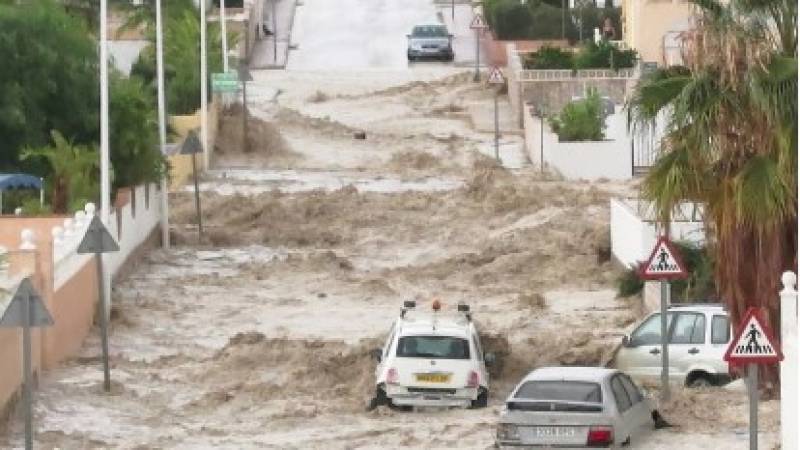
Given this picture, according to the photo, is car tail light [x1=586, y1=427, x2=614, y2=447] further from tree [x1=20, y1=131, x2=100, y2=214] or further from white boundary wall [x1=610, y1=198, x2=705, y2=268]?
tree [x1=20, y1=131, x2=100, y2=214]

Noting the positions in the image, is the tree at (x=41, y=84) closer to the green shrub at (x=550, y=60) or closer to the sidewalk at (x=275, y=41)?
the green shrub at (x=550, y=60)

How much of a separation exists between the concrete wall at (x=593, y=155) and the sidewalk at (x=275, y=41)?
2496 centimetres

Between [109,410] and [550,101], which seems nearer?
[109,410]

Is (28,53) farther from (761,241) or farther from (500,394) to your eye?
(761,241)

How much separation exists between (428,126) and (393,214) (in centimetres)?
1744

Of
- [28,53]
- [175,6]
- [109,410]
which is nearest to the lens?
[109,410]

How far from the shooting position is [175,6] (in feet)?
264

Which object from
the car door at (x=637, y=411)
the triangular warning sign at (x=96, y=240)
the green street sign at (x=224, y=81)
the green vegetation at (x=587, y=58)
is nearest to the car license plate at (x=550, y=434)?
the car door at (x=637, y=411)

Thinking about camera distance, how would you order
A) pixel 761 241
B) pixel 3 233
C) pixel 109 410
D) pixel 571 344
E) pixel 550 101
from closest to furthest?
pixel 761 241
pixel 109 410
pixel 571 344
pixel 3 233
pixel 550 101

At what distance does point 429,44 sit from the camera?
85.2 m

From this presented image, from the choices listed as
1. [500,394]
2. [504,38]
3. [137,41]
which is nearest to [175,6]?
[137,41]

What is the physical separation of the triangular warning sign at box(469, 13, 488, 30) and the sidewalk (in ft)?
20.7

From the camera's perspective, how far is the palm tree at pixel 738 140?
27469 mm

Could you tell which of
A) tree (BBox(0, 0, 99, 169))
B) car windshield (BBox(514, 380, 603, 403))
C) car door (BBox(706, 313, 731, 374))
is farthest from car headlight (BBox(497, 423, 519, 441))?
tree (BBox(0, 0, 99, 169))
